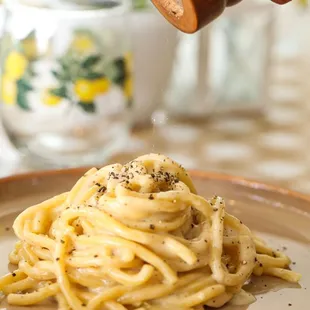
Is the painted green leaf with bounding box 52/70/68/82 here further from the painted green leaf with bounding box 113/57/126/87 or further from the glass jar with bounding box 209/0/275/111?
the glass jar with bounding box 209/0/275/111

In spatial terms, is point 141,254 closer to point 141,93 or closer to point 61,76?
point 61,76

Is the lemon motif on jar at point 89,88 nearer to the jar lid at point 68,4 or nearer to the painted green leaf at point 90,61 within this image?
the painted green leaf at point 90,61

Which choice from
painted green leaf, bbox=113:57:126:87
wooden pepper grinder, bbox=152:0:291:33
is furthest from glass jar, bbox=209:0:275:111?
wooden pepper grinder, bbox=152:0:291:33

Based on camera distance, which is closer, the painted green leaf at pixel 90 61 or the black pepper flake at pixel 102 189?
the black pepper flake at pixel 102 189

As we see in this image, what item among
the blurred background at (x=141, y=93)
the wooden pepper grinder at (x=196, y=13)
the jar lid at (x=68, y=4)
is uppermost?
the wooden pepper grinder at (x=196, y=13)

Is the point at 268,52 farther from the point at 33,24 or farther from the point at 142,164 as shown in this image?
the point at 142,164

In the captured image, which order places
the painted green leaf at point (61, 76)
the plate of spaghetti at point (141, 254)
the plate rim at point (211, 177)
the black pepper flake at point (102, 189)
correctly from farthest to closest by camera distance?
1. the painted green leaf at point (61, 76)
2. the plate rim at point (211, 177)
3. the black pepper flake at point (102, 189)
4. the plate of spaghetti at point (141, 254)

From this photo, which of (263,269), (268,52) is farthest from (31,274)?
(268,52)

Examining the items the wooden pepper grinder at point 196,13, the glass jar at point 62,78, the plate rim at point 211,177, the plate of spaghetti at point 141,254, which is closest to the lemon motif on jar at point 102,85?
the glass jar at point 62,78
